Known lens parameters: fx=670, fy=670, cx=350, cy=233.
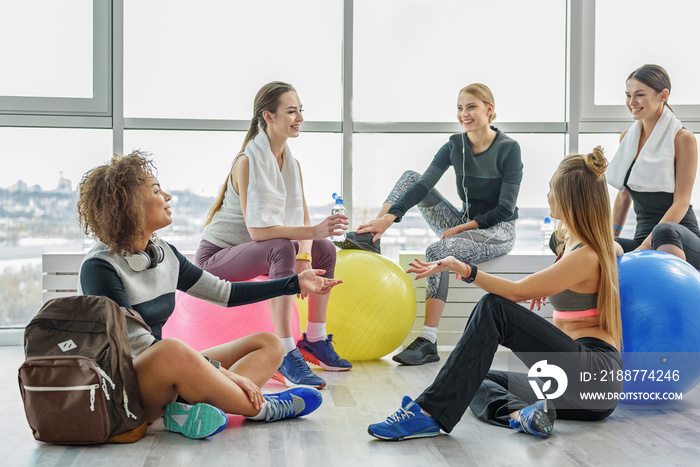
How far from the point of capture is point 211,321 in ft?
9.10

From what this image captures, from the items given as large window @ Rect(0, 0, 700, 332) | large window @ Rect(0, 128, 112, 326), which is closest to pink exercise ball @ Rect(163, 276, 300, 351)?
large window @ Rect(0, 0, 700, 332)

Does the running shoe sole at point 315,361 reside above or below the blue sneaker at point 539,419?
below

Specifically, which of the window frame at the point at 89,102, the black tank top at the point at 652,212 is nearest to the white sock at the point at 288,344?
the black tank top at the point at 652,212

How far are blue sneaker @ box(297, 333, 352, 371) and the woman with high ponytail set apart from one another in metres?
0.88

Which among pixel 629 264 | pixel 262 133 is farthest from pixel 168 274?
pixel 629 264

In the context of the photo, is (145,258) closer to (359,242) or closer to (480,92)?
(359,242)

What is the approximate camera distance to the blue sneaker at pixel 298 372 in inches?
104

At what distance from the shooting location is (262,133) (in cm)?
306

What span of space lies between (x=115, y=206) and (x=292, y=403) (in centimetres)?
82

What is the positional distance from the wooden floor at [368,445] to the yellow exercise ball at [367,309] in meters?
0.75

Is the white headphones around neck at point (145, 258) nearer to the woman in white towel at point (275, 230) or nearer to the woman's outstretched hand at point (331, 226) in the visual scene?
the woman in white towel at point (275, 230)

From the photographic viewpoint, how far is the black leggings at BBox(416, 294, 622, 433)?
1.87 meters

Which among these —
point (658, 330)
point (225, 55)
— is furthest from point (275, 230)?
point (225, 55)

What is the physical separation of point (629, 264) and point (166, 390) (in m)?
1.61
